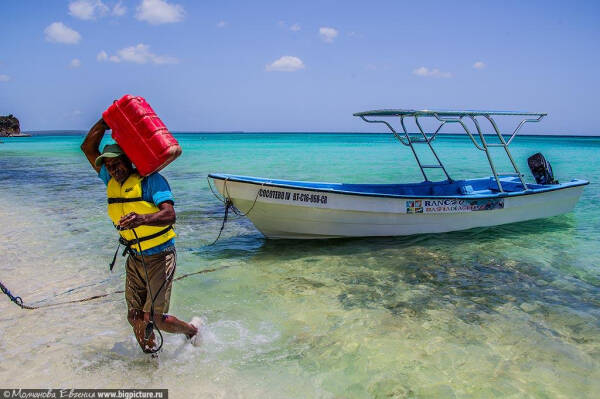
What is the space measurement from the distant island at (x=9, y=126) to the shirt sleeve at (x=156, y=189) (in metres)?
116

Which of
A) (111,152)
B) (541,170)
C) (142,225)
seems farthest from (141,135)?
(541,170)

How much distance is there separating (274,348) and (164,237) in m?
1.63

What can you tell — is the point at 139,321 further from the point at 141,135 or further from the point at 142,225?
the point at 141,135

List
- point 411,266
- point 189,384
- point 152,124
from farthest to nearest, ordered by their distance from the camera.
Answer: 1. point 411,266
2. point 189,384
3. point 152,124

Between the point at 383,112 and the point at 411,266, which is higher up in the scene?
the point at 383,112

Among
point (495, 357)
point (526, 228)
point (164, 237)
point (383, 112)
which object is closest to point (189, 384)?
point (164, 237)

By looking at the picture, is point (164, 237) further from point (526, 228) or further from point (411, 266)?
point (526, 228)

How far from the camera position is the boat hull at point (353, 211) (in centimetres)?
750

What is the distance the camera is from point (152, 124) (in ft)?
11.3

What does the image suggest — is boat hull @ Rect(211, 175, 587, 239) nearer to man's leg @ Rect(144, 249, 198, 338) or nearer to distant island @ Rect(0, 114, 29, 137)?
man's leg @ Rect(144, 249, 198, 338)

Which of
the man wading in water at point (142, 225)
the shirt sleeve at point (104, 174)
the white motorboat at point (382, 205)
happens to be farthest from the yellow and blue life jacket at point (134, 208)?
the white motorboat at point (382, 205)

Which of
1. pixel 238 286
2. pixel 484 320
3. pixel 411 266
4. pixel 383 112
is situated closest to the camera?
pixel 484 320

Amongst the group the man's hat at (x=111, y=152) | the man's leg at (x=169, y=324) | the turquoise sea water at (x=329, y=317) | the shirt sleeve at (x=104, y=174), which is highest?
the man's hat at (x=111, y=152)

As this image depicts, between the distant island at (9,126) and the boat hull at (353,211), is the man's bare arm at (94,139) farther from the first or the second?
the distant island at (9,126)
